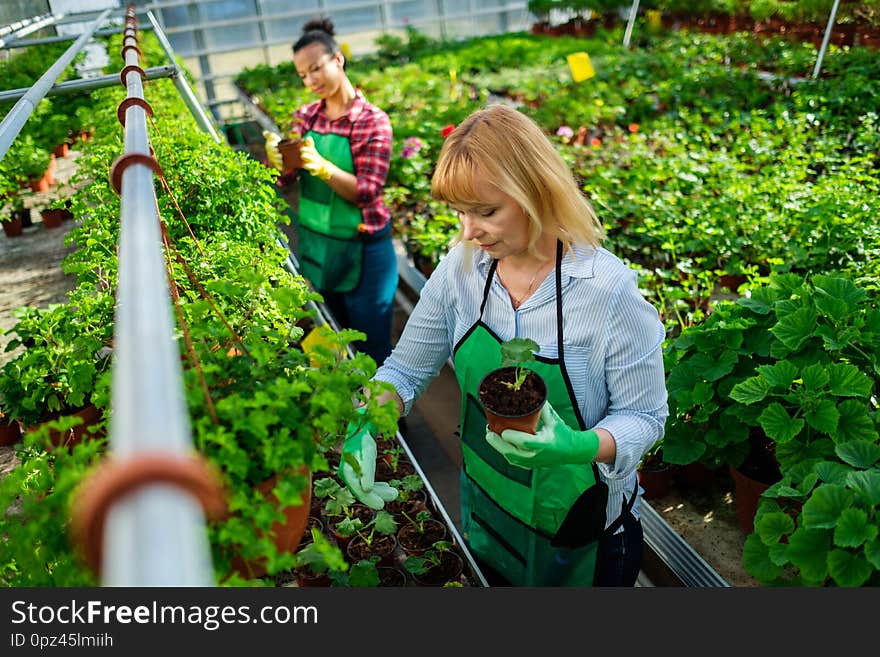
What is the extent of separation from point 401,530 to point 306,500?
3.11 ft

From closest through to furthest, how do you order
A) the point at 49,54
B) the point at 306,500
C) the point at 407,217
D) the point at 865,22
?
the point at 306,500 < the point at 407,217 < the point at 49,54 < the point at 865,22

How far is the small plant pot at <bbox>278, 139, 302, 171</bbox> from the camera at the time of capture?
9.09 ft

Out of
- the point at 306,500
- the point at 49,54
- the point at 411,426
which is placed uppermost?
the point at 49,54

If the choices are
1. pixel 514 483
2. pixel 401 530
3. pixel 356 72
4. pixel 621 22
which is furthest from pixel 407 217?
pixel 621 22

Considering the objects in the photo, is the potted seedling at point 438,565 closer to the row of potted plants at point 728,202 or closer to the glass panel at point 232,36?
the row of potted plants at point 728,202

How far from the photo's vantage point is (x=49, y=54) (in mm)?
5496

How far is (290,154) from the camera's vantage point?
278 cm

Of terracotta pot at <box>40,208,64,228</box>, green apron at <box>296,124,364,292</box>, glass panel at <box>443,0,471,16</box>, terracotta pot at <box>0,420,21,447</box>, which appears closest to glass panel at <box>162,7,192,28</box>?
glass panel at <box>443,0,471,16</box>

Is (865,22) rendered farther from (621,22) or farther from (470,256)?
(470,256)

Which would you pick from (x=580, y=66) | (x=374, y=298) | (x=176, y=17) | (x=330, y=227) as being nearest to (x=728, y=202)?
(x=580, y=66)

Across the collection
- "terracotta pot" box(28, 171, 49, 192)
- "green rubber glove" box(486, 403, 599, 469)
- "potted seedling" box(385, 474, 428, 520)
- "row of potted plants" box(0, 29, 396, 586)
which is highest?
"row of potted plants" box(0, 29, 396, 586)

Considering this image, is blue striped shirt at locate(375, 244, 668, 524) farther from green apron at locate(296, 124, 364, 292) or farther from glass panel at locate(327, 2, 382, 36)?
glass panel at locate(327, 2, 382, 36)

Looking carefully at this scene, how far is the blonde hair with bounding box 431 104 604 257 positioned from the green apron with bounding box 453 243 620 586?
72 mm

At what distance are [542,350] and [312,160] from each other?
1.62m
